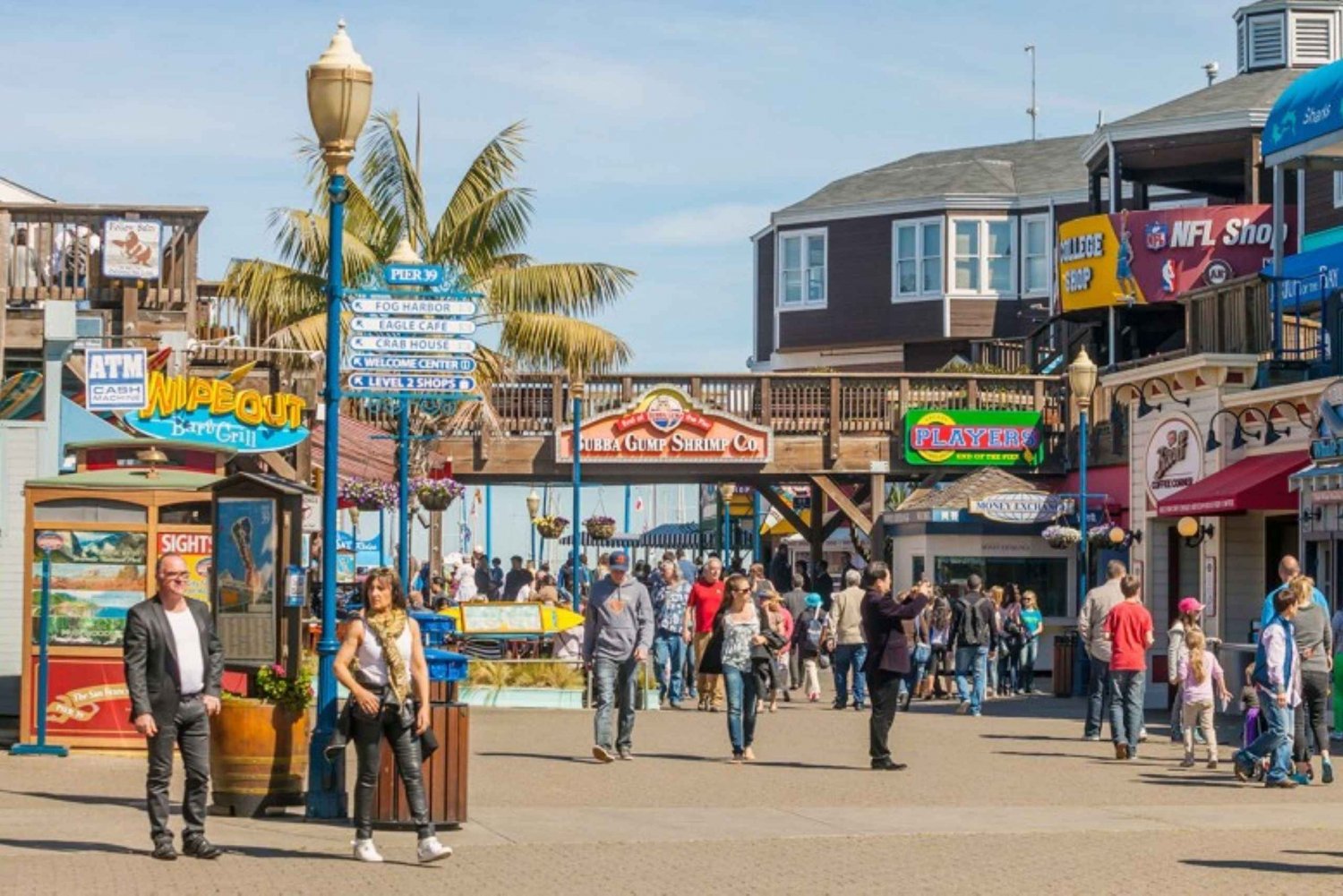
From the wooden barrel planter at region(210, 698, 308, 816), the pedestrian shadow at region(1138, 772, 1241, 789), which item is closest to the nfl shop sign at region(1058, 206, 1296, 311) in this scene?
the pedestrian shadow at region(1138, 772, 1241, 789)

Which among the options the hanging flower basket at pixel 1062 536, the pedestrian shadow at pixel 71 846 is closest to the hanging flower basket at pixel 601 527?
the hanging flower basket at pixel 1062 536

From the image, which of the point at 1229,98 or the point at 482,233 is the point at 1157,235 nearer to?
the point at 1229,98

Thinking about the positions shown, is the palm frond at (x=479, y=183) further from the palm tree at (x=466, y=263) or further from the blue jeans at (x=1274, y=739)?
the blue jeans at (x=1274, y=739)

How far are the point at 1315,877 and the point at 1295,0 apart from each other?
3552cm

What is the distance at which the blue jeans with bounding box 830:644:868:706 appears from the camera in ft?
88.3

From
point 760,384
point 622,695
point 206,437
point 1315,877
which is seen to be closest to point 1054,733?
point 622,695

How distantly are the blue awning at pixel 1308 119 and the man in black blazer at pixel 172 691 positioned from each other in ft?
58.3

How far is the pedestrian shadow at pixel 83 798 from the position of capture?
48.5ft

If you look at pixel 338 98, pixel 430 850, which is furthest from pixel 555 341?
pixel 430 850

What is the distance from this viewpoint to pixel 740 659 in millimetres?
19188

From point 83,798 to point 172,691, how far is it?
312cm

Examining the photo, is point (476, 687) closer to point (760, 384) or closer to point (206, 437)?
point (206, 437)

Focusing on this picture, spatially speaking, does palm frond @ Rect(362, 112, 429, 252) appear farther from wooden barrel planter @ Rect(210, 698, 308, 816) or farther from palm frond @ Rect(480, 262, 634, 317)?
wooden barrel planter @ Rect(210, 698, 308, 816)

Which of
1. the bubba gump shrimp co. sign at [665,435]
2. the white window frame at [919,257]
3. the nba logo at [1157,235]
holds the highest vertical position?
the white window frame at [919,257]
